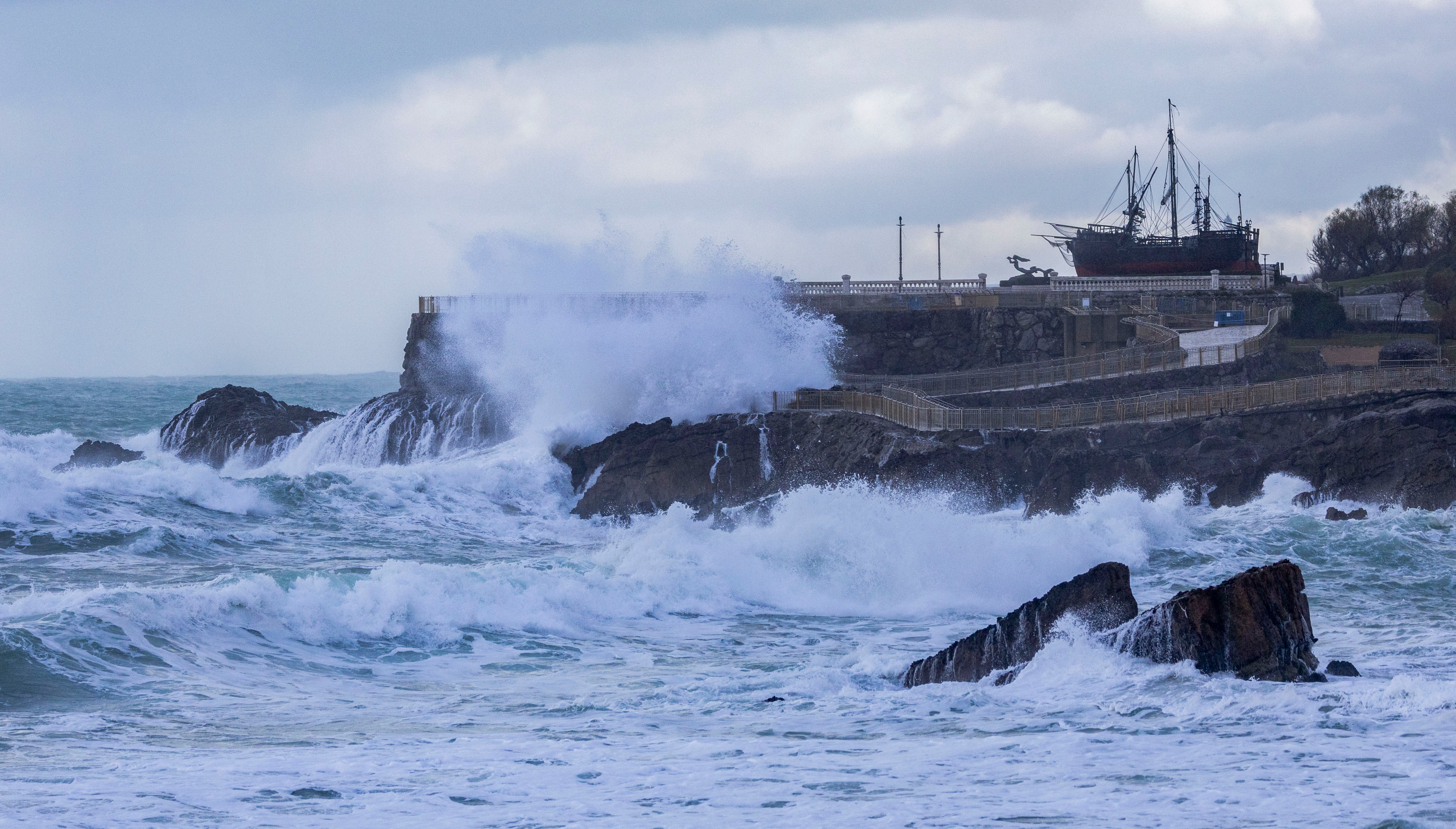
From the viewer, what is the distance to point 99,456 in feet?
135

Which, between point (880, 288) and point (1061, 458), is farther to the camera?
point (880, 288)

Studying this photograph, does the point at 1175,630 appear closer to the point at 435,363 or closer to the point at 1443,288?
the point at 435,363

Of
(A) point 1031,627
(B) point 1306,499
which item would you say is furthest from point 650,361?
(A) point 1031,627

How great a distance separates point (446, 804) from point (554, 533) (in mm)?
20183

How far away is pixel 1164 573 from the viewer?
883 inches

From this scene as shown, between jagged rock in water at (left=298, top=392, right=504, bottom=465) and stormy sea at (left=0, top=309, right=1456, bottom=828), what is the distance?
26.2 ft

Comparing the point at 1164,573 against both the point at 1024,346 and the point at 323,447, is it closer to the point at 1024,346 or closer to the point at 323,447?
the point at 1024,346

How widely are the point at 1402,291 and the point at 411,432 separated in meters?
34.5

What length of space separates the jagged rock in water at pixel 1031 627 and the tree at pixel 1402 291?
30986 mm

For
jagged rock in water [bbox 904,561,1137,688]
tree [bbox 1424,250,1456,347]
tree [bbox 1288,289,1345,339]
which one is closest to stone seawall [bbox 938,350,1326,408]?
tree [bbox 1288,289,1345,339]

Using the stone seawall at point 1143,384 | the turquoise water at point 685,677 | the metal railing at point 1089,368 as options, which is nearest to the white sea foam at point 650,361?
the metal railing at point 1089,368

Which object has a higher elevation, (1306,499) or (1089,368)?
(1089,368)

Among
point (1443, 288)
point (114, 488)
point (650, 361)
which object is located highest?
point (1443, 288)

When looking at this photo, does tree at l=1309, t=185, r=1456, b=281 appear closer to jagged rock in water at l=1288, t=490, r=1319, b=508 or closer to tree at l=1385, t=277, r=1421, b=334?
tree at l=1385, t=277, r=1421, b=334
